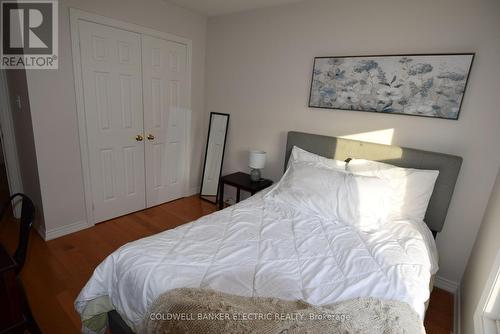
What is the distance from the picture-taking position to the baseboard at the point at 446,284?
2166 millimetres

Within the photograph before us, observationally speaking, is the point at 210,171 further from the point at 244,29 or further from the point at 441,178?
the point at 441,178

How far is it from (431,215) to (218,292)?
1.86 m

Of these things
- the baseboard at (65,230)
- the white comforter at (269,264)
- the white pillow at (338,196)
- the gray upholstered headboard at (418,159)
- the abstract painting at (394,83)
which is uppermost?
the abstract painting at (394,83)

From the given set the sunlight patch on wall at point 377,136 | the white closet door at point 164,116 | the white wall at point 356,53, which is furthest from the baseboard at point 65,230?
the sunlight patch on wall at point 377,136

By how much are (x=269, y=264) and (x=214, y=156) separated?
2.36m

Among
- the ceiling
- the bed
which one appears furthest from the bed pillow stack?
the ceiling

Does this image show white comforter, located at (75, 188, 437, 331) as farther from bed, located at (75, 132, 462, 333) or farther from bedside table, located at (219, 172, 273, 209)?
bedside table, located at (219, 172, 273, 209)

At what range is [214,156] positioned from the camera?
3.57 meters

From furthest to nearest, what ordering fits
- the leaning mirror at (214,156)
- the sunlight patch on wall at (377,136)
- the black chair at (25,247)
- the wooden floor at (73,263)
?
the leaning mirror at (214,156)
the sunlight patch on wall at (377,136)
the wooden floor at (73,263)
the black chair at (25,247)

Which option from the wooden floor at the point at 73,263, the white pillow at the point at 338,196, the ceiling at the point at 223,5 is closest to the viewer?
the wooden floor at the point at 73,263

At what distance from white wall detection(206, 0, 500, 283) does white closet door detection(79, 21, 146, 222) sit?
1.04 metres

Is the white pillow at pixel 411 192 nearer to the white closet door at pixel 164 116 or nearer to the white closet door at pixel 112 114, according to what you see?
the white closet door at pixel 164 116

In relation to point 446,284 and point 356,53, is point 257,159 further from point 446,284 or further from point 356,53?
point 446,284

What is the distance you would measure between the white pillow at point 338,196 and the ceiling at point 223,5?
176 cm
